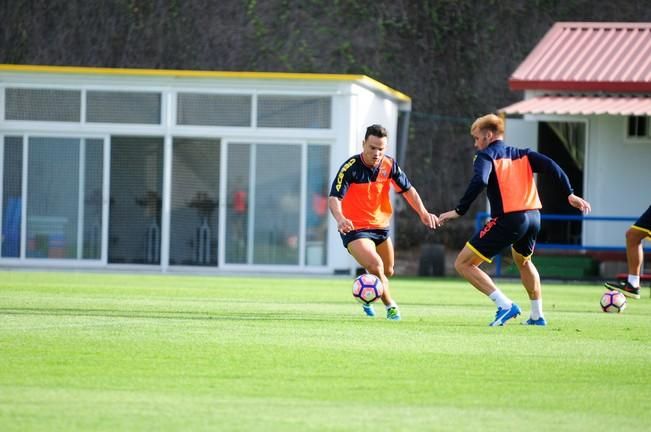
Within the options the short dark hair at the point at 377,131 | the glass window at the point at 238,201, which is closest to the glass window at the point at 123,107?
the glass window at the point at 238,201

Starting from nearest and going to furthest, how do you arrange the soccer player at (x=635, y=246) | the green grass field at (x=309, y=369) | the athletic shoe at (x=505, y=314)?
the green grass field at (x=309, y=369) → the athletic shoe at (x=505, y=314) → the soccer player at (x=635, y=246)

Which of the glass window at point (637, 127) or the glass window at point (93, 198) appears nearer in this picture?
the glass window at point (93, 198)

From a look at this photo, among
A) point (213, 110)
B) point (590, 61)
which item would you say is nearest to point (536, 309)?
point (213, 110)

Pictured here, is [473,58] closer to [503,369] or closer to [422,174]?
[422,174]

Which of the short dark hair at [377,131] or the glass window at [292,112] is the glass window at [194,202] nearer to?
the glass window at [292,112]

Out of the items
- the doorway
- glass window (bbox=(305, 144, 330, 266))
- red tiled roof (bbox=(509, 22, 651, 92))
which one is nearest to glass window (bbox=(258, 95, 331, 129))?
glass window (bbox=(305, 144, 330, 266))

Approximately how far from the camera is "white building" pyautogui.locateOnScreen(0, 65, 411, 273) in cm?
2839

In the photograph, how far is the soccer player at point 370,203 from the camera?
46.1 feet

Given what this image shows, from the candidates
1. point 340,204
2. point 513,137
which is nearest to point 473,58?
point 513,137

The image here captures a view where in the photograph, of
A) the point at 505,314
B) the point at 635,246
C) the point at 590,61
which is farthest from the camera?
the point at 590,61

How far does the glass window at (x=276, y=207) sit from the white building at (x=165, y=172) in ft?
0.07

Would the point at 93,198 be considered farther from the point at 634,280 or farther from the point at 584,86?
the point at 634,280

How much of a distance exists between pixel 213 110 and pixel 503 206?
15819mm

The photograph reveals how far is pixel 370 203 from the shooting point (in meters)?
14.3
